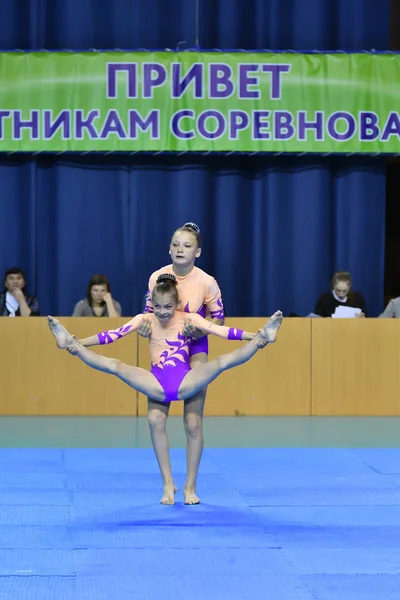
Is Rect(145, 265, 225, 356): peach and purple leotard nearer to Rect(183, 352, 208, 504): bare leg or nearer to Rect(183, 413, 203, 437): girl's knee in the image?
Rect(183, 352, 208, 504): bare leg

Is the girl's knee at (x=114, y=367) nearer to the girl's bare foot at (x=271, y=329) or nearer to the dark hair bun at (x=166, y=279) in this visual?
the dark hair bun at (x=166, y=279)

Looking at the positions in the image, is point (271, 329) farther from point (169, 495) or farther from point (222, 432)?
point (222, 432)

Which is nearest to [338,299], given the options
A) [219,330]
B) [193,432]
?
[193,432]

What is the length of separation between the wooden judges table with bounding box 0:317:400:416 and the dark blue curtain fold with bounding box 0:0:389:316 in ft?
6.96

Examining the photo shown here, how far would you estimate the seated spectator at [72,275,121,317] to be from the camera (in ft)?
33.1

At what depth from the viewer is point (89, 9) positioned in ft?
39.0

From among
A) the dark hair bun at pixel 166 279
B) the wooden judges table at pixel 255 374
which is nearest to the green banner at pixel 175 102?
the wooden judges table at pixel 255 374

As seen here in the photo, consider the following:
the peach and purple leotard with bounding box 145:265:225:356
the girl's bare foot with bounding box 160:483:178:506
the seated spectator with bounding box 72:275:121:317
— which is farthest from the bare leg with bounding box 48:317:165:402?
the seated spectator with bounding box 72:275:121:317

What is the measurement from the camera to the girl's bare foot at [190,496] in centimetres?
573

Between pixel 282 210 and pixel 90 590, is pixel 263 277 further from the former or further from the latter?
pixel 90 590

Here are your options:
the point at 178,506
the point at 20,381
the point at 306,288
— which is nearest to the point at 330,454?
the point at 178,506

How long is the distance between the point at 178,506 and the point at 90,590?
161 centimetres

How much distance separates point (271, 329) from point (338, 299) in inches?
197

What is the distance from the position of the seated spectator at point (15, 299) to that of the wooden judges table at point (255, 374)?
0.45 metres
